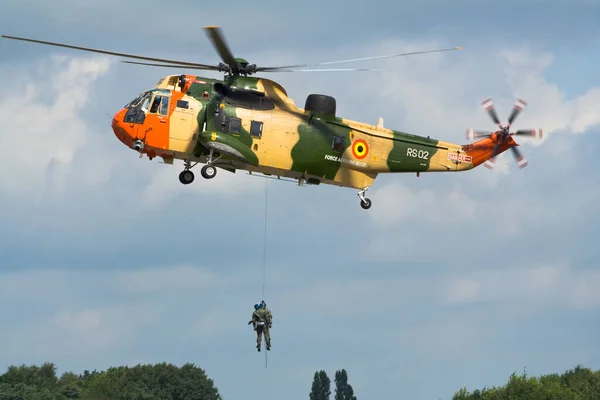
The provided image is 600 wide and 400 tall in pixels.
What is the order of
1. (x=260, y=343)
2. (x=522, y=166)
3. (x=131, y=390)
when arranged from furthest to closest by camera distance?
(x=131, y=390) → (x=522, y=166) → (x=260, y=343)

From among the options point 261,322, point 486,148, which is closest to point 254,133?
point 261,322

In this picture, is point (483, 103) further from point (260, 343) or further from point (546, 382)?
point (546, 382)

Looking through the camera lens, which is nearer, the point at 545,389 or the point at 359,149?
the point at 359,149

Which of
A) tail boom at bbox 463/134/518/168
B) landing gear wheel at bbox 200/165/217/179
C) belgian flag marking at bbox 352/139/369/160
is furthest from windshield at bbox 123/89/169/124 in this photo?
tail boom at bbox 463/134/518/168

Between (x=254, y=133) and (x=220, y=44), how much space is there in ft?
15.6

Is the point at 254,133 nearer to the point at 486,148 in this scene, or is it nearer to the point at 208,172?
the point at 208,172

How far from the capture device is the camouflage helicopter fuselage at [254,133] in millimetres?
Answer: 70312

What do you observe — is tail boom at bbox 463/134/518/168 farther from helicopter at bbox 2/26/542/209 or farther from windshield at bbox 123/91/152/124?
windshield at bbox 123/91/152/124

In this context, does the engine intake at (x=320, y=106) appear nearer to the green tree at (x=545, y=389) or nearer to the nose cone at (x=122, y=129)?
the nose cone at (x=122, y=129)

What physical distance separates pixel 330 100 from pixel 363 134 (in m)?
2.51

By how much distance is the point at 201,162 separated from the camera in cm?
7144

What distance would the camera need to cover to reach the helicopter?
70.3 m

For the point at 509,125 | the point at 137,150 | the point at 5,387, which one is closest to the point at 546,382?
the point at 5,387

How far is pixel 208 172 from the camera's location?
70312 millimetres
